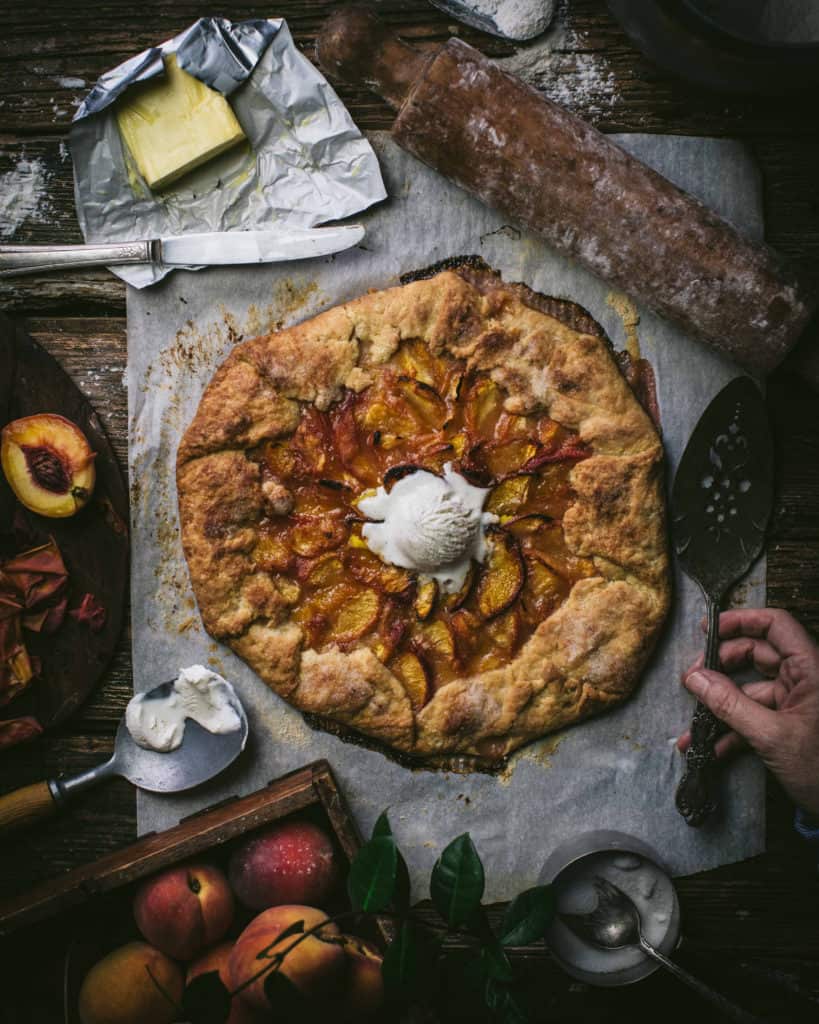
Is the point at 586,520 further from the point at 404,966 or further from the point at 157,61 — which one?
the point at 157,61

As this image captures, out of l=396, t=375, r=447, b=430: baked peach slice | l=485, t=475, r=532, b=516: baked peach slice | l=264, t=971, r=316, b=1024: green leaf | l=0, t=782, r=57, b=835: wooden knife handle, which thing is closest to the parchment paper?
l=0, t=782, r=57, b=835: wooden knife handle

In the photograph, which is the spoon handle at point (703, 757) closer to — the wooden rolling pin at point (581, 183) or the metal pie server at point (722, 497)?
the metal pie server at point (722, 497)

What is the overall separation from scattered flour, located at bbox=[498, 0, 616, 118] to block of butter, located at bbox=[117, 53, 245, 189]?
867 mm

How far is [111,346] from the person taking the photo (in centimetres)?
251

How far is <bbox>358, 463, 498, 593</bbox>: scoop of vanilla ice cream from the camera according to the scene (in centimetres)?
228

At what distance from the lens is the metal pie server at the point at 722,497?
8.03ft

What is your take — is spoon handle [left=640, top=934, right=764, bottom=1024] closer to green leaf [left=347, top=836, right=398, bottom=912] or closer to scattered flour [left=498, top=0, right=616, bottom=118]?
green leaf [left=347, top=836, right=398, bottom=912]

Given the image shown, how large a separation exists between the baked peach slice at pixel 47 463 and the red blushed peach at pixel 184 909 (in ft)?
3.56

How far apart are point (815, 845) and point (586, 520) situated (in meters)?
1.23

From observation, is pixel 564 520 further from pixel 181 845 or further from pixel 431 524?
pixel 181 845

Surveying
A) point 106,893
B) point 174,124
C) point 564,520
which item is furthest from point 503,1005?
point 174,124

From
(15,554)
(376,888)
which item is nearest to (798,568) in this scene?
(376,888)

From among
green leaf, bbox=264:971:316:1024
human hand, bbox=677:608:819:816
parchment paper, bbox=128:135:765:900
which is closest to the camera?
green leaf, bbox=264:971:316:1024

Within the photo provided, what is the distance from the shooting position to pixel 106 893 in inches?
86.4
